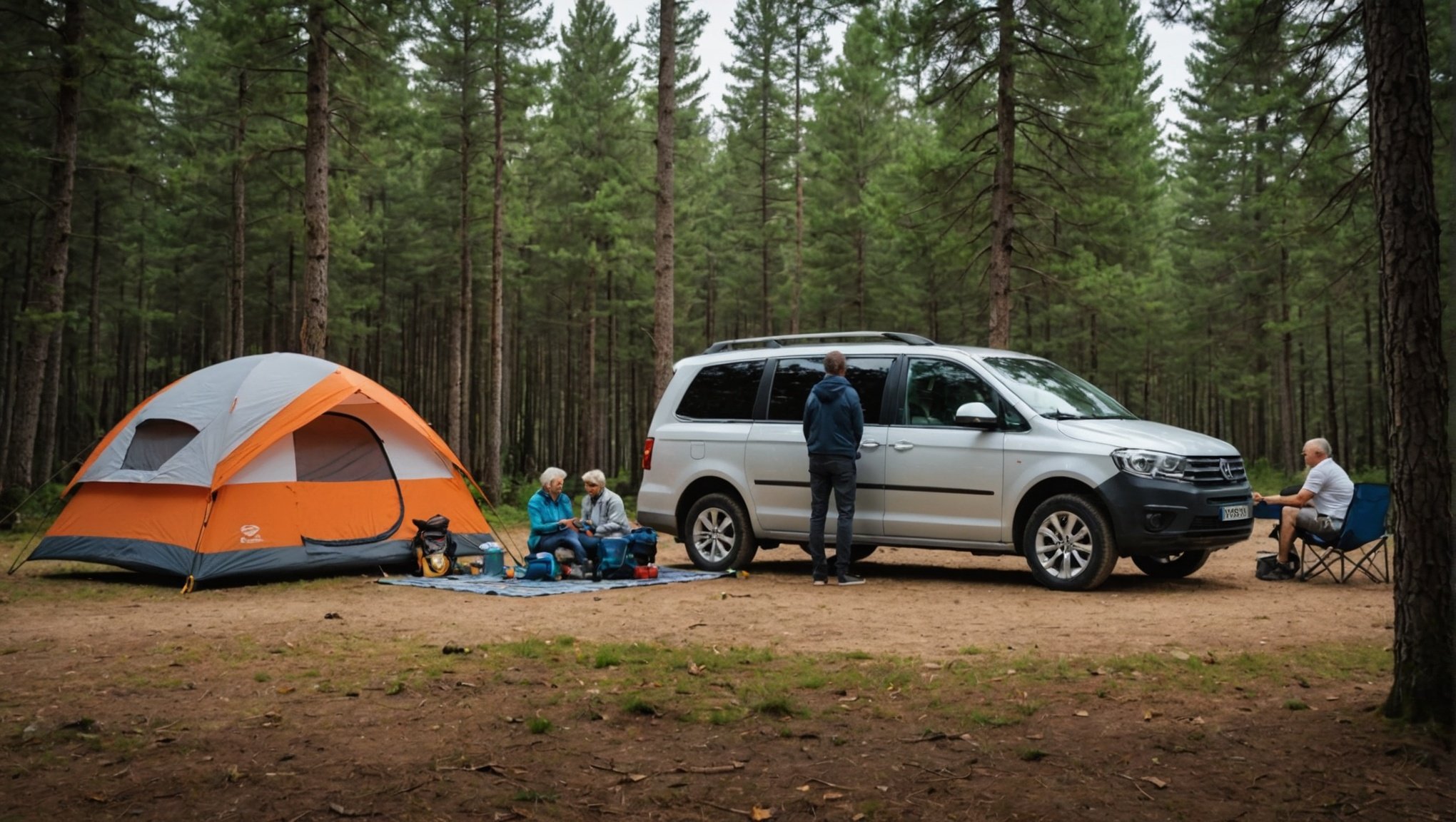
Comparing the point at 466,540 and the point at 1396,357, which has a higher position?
the point at 1396,357

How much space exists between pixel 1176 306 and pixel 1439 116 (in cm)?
2493

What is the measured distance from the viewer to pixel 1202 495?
30.2ft

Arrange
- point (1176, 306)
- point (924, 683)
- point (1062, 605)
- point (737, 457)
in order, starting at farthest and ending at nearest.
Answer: point (1176, 306), point (737, 457), point (1062, 605), point (924, 683)

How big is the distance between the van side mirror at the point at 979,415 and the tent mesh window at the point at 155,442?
749cm

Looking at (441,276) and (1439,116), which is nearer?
(1439,116)

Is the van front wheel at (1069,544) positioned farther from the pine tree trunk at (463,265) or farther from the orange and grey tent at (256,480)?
the pine tree trunk at (463,265)

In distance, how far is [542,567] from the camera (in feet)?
35.6

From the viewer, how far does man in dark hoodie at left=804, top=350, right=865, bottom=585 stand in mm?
10031

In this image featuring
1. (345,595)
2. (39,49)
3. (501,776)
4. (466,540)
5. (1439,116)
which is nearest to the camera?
(501,776)

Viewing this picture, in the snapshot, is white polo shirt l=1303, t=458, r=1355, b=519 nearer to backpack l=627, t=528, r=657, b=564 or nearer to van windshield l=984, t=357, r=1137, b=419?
van windshield l=984, t=357, r=1137, b=419

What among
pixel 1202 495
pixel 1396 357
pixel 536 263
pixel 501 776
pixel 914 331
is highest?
pixel 536 263

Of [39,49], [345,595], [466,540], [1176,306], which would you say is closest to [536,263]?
[39,49]

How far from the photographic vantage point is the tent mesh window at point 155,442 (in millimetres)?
11062

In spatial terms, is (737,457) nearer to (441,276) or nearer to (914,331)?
(914,331)
